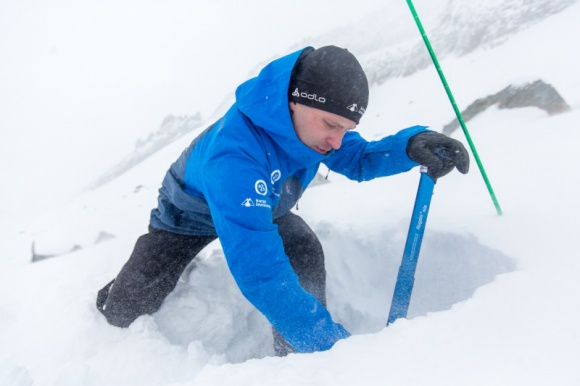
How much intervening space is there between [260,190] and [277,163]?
0.31 meters

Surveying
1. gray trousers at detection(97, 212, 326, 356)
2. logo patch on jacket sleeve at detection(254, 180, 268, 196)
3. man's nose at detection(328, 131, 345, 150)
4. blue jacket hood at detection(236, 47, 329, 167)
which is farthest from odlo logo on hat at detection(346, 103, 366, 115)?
gray trousers at detection(97, 212, 326, 356)

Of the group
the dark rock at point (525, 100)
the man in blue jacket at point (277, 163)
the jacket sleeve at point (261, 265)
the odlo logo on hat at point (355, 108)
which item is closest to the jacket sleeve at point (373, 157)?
the man in blue jacket at point (277, 163)

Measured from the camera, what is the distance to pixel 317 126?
5.86 feet

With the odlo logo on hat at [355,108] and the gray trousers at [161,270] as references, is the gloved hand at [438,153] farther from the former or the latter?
the gray trousers at [161,270]

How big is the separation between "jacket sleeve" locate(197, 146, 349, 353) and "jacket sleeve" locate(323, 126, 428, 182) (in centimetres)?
116

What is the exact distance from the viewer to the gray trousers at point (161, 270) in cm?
250

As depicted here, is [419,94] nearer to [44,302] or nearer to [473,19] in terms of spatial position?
[473,19]

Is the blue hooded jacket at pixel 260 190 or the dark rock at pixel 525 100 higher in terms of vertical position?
the blue hooded jacket at pixel 260 190

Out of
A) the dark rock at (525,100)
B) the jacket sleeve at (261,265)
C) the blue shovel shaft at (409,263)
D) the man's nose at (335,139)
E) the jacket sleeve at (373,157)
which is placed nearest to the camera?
the jacket sleeve at (261,265)

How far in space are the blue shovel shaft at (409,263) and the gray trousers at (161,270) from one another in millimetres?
544

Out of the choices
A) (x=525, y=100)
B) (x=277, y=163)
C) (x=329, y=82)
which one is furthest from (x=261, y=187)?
(x=525, y=100)

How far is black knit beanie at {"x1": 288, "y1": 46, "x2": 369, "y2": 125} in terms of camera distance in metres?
1.69

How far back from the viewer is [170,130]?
60812 mm

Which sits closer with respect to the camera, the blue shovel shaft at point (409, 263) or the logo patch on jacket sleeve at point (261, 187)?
the logo patch on jacket sleeve at point (261, 187)
